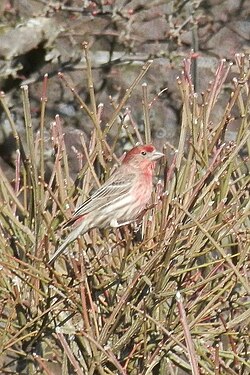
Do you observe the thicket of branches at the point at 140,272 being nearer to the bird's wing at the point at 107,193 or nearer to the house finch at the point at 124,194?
the bird's wing at the point at 107,193

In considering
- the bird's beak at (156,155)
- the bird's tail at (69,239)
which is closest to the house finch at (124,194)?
the bird's beak at (156,155)

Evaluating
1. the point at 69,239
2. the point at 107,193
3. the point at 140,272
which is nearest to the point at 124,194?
the point at 107,193

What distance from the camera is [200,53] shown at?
9.27m

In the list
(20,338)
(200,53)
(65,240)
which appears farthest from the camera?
(200,53)

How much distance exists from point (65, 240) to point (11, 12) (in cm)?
445

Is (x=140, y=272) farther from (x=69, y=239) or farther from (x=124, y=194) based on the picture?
(x=124, y=194)

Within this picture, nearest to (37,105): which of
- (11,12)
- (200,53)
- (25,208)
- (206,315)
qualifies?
(11,12)

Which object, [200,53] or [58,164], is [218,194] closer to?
[58,164]

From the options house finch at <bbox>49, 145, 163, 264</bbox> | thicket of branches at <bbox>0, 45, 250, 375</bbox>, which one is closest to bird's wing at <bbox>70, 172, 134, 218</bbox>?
house finch at <bbox>49, 145, 163, 264</bbox>

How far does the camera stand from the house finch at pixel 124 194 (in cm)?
575

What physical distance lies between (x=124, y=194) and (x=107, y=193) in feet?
1.04

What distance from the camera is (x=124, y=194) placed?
6.41 metres

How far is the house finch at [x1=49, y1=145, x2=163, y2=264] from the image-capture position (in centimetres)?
575

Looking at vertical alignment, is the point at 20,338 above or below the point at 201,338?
above
